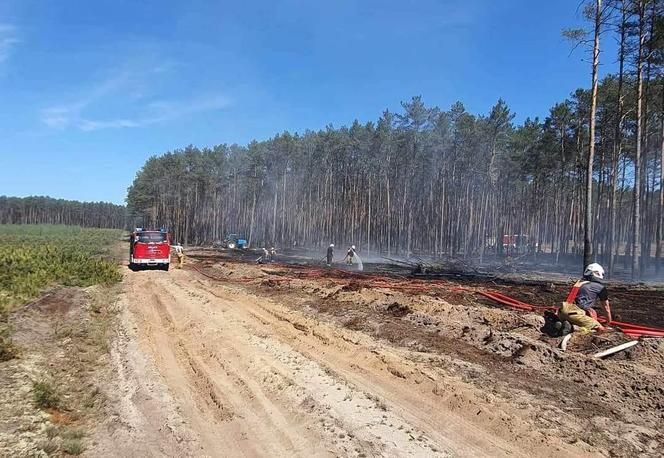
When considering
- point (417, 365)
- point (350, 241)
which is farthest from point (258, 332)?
point (350, 241)

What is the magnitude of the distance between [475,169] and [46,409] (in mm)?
50700

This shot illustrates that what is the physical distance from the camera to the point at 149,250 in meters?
26.4

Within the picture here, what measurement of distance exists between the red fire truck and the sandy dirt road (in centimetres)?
1721

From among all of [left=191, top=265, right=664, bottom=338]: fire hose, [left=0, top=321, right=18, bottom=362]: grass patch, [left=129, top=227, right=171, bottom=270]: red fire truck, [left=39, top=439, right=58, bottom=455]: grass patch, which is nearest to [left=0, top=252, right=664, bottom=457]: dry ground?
[left=39, top=439, right=58, bottom=455]: grass patch

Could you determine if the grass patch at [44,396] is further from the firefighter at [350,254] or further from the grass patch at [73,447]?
the firefighter at [350,254]

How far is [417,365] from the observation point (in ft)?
24.7

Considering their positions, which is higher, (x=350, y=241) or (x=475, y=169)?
(x=475, y=169)

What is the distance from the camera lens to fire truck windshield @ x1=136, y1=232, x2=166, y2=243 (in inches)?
1040

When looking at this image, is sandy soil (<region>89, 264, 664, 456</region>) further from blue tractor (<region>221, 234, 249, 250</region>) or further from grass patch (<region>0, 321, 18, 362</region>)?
blue tractor (<region>221, 234, 249, 250</region>)

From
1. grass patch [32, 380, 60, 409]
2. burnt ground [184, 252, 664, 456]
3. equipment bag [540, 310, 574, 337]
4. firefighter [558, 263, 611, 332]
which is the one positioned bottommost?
grass patch [32, 380, 60, 409]

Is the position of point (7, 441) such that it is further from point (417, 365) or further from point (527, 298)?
point (527, 298)

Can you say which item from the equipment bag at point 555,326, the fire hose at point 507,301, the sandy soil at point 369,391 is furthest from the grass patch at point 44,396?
the fire hose at point 507,301

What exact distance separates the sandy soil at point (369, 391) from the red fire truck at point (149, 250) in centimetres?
1620

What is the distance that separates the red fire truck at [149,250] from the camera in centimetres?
2627
